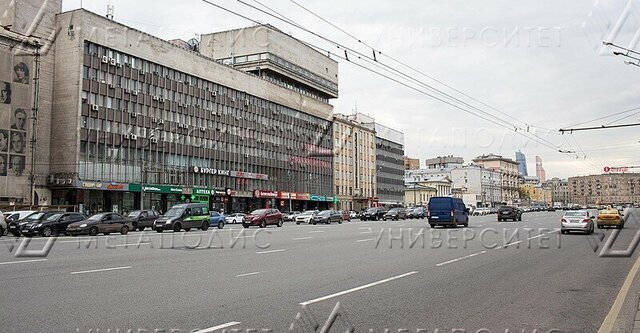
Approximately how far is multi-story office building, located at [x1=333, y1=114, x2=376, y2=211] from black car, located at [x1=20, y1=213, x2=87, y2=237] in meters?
72.1

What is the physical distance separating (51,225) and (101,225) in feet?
8.32

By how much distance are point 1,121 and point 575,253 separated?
163 feet

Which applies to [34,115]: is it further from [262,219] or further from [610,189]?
[610,189]

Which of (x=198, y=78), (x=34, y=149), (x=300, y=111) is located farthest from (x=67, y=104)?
(x=300, y=111)

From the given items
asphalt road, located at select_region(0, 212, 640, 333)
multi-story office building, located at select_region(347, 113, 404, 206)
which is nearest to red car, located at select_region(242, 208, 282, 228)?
asphalt road, located at select_region(0, 212, 640, 333)

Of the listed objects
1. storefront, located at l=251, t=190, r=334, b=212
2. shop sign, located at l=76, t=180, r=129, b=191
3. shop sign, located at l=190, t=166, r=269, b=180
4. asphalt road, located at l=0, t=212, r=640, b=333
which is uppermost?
shop sign, located at l=190, t=166, r=269, b=180

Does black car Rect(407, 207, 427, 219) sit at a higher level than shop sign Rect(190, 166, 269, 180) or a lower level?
lower

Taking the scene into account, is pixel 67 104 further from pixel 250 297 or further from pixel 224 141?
pixel 250 297

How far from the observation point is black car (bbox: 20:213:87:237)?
28859 mm

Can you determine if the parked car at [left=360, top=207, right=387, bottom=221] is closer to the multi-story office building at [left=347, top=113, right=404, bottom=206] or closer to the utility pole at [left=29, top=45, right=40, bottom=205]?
the utility pole at [left=29, top=45, right=40, bottom=205]

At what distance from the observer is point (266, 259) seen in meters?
15.5

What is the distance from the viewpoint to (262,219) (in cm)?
4197

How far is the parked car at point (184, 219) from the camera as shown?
33.2 m

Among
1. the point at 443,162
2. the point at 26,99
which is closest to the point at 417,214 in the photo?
the point at 26,99
